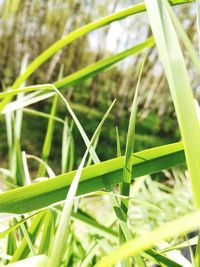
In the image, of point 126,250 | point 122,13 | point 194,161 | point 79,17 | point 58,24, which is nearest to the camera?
point 126,250

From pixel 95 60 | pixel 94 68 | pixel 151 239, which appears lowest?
pixel 151 239

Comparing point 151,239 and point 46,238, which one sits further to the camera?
point 46,238

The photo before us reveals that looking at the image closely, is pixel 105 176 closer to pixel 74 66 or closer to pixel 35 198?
pixel 35 198

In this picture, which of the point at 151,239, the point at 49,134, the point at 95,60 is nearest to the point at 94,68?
the point at 49,134

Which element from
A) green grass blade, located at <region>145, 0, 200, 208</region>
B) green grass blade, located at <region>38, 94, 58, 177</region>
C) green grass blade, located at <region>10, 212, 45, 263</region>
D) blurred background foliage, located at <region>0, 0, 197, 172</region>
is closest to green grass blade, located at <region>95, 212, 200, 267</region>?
green grass blade, located at <region>145, 0, 200, 208</region>

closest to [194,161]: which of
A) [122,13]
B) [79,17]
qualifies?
[122,13]

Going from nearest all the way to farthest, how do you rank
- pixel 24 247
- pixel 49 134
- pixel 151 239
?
pixel 151 239, pixel 24 247, pixel 49 134

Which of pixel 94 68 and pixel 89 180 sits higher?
pixel 94 68

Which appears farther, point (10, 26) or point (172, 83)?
point (10, 26)

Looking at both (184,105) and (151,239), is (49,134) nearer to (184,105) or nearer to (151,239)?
(184,105)

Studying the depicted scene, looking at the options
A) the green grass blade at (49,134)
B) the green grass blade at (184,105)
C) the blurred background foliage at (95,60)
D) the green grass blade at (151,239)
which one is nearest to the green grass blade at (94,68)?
the green grass blade at (49,134)

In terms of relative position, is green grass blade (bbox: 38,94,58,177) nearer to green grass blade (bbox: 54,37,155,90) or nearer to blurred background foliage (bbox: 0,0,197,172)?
green grass blade (bbox: 54,37,155,90)
